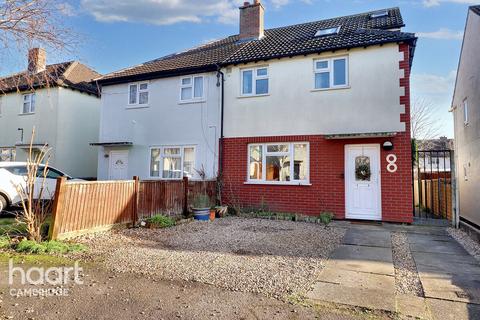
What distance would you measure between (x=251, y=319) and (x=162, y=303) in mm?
1065

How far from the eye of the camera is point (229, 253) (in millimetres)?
5664

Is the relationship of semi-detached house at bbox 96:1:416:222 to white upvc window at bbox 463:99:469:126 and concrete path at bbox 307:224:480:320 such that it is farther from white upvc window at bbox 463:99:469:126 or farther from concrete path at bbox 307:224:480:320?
concrete path at bbox 307:224:480:320

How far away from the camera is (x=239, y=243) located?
6449mm

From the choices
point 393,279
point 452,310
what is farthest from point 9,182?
point 452,310

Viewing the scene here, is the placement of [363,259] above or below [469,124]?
below

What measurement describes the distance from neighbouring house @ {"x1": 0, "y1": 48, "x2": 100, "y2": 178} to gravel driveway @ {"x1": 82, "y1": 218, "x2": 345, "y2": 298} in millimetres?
11030

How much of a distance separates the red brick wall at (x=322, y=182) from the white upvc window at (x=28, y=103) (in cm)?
1227

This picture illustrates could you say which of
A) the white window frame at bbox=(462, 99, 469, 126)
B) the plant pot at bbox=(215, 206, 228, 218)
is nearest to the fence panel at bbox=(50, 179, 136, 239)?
the plant pot at bbox=(215, 206, 228, 218)

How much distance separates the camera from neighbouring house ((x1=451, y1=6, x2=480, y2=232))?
8711 millimetres

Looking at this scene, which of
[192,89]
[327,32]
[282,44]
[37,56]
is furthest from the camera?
[192,89]

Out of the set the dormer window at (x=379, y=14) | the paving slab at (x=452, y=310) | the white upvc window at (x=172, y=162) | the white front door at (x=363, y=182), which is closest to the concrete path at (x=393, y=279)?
the paving slab at (x=452, y=310)

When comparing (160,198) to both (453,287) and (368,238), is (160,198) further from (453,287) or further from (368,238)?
(453,287)

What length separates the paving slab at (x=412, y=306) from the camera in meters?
3.29

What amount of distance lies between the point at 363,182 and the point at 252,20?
861cm
